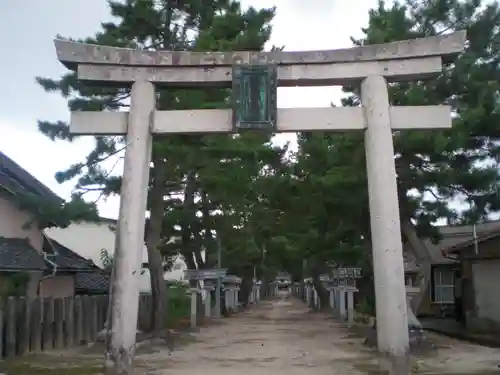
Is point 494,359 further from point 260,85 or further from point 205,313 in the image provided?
point 205,313

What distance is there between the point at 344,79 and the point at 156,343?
1057cm

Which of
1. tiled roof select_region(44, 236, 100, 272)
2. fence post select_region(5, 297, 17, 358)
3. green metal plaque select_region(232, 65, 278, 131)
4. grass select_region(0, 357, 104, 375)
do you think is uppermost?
green metal plaque select_region(232, 65, 278, 131)

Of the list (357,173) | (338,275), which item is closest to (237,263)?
(338,275)

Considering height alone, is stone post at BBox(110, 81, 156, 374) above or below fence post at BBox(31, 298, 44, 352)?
above

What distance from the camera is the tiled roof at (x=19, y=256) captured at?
17852 mm

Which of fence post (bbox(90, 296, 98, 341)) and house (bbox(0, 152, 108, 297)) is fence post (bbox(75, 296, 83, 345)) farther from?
house (bbox(0, 152, 108, 297))

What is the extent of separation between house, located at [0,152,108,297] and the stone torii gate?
6.55 meters

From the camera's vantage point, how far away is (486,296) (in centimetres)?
2412

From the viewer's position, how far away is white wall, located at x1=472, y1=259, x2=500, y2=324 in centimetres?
2394

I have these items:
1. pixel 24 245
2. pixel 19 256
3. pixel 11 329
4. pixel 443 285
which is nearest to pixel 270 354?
pixel 11 329

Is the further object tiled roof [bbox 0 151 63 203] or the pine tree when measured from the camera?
tiled roof [bbox 0 151 63 203]

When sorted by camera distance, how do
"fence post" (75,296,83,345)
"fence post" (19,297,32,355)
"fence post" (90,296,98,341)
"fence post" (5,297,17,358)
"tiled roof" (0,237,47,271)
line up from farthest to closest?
"fence post" (90,296,98,341) < "fence post" (75,296,83,345) < "tiled roof" (0,237,47,271) < "fence post" (19,297,32,355) < "fence post" (5,297,17,358)

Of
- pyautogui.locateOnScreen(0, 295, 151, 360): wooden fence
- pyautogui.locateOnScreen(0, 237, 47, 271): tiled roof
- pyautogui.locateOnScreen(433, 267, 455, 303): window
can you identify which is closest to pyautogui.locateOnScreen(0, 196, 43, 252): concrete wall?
pyautogui.locateOnScreen(0, 237, 47, 271): tiled roof

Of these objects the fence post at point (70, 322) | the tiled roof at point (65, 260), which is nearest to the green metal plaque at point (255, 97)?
the fence post at point (70, 322)
